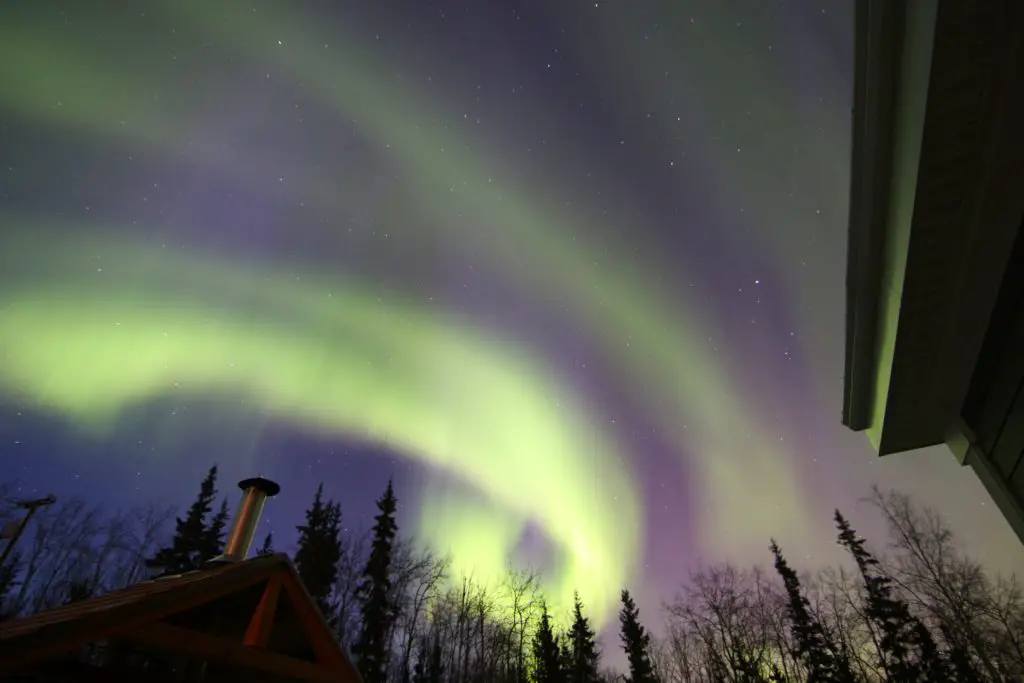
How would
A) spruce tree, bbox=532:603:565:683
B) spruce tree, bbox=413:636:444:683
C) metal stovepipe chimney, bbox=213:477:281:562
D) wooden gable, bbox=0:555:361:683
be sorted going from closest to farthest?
1. wooden gable, bbox=0:555:361:683
2. metal stovepipe chimney, bbox=213:477:281:562
3. spruce tree, bbox=413:636:444:683
4. spruce tree, bbox=532:603:565:683

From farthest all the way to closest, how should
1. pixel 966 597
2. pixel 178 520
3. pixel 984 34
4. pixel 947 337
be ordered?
1. pixel 178 520
2. pixel 966 597
3. pixel 947 337
4. pixel 984 34

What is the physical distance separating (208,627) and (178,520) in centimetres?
3663

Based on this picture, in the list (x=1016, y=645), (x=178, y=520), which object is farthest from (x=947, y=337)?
(x=178, y=520)

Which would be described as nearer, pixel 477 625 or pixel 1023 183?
pixel 1023 183

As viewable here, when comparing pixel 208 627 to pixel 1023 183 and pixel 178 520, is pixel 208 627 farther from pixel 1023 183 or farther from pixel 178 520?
pixel 178 520

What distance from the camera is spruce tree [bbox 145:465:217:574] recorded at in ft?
108

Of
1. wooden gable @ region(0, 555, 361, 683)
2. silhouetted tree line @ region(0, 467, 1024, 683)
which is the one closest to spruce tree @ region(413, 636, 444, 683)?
silhouetted tree line @ region(0, 467, 1024, 683)

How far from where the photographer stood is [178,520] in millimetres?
35594

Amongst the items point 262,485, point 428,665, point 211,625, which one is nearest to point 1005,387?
point 211,625

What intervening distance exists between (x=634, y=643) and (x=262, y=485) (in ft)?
137

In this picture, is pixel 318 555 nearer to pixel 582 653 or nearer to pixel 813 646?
pixel 582 653

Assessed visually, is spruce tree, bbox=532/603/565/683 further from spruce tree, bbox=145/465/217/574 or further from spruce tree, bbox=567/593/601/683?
spruce tree, bbox=145/465/217/574

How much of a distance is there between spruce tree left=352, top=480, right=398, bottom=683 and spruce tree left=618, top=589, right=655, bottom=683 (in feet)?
64.9

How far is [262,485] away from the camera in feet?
28.8
